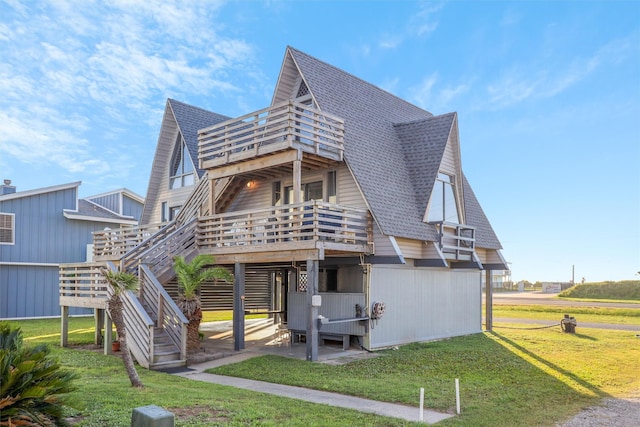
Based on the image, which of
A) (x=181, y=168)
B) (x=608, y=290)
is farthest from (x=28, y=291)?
(x=608, y=290)

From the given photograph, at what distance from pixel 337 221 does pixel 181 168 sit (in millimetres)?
12272

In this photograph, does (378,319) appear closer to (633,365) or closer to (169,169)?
(633,365)

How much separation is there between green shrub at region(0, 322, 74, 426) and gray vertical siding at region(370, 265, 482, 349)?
35.3 ft

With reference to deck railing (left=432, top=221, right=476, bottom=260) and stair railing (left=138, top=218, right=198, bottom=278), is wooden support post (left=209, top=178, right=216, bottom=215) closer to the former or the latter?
stair railing (left=138, top=218, right=198, bottom=278)

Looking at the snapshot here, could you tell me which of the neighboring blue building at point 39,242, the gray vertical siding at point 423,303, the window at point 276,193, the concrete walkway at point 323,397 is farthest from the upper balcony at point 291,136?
the neighboring blue building at point 39,242

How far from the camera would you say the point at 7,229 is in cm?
2736

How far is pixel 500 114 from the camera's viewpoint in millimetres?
26516

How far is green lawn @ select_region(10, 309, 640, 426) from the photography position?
8.16m

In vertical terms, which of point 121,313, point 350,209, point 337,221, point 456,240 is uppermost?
point 350,209

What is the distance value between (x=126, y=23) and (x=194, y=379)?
380 inches

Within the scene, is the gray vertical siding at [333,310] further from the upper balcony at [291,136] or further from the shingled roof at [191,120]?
the shingled roof at [191,120]

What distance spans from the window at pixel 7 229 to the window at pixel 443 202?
71.0ft

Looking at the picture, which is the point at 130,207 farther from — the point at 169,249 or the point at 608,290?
the point at 608,290

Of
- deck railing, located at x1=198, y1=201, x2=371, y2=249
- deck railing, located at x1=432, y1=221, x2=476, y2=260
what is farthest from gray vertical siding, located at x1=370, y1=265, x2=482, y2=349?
deck railing, located at x1=198, y1=201, x2=371, y2=249
